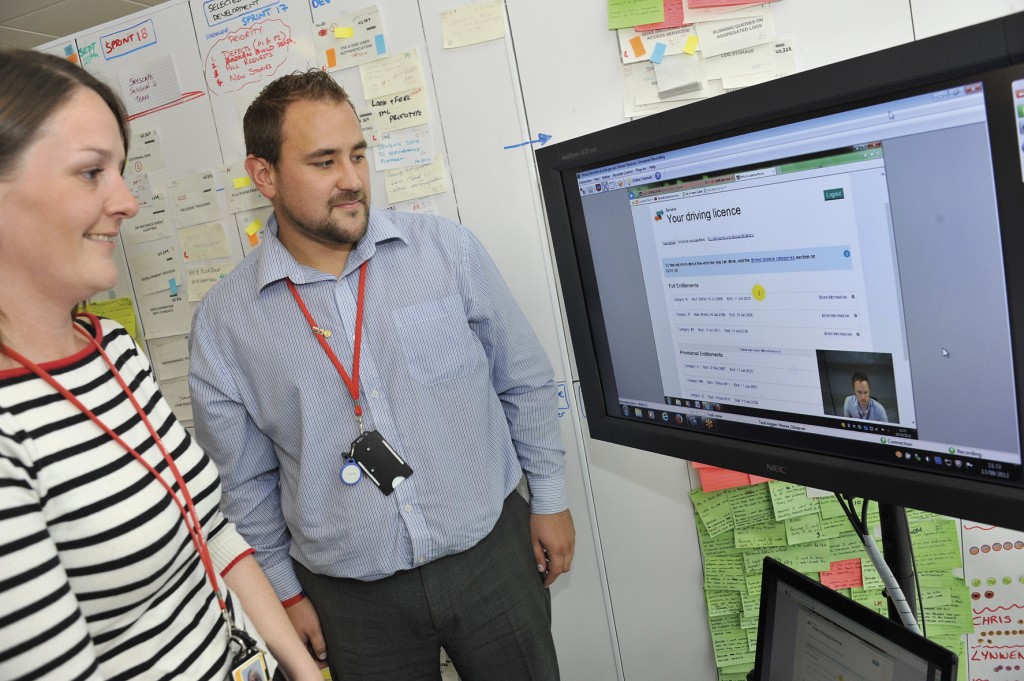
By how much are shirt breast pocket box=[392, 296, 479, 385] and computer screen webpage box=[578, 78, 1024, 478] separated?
0.53m

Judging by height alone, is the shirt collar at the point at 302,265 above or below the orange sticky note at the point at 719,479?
above

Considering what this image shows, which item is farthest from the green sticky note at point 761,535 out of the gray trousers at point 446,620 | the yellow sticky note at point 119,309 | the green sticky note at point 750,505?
the yellow sticky note at point 119,309

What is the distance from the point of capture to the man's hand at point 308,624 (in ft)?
5.37

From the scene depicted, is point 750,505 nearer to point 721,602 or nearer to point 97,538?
point 721,602

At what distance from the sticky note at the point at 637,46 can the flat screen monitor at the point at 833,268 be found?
0.70 metres

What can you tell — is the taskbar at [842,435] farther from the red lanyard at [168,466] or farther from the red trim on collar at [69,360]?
the red trim on collar at [69,360]

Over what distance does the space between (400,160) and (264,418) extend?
2.58ft

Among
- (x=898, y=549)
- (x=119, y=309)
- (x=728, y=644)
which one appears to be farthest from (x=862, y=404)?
(x=119, y=309)

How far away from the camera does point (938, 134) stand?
70 centimetres

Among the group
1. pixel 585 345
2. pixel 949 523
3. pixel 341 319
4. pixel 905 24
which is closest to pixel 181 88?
pixel 341 319

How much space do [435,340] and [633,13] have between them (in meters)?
0.88

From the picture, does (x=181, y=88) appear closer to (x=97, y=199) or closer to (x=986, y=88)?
(x=97, y=199)

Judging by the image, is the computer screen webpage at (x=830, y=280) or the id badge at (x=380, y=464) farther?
the id badge at (x=380, y=464)

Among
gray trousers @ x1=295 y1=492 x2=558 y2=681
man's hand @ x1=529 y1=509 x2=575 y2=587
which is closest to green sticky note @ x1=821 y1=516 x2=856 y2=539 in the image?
man's hand @ x1=529 y1=509 x2=575 y2=587
